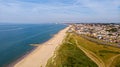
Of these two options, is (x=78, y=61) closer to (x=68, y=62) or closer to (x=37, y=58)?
(x=68, y=62)

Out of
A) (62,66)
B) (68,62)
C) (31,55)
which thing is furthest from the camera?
(31,55)

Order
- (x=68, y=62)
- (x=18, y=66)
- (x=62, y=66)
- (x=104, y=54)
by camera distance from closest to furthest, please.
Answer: (x=62, y=66) → (x=68, y=62) → (x=18, y=66) → (x=104, y=54)

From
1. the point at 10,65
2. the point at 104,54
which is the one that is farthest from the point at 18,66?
the point at 104,54

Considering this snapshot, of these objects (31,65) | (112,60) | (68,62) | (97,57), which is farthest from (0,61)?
(112,60)

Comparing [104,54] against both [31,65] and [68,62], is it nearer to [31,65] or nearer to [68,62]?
[68,62]

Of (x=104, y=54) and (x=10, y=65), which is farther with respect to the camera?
(x=104, y=54)

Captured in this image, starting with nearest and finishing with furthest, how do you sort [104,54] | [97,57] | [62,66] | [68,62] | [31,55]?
[62,66], [68,62], [97,57], [104,54], [31,55]

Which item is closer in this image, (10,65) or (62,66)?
(62,66)

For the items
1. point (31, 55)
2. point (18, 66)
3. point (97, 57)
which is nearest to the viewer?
point (18, 66)

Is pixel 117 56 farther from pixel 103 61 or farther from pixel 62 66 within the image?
pixel 62 66
